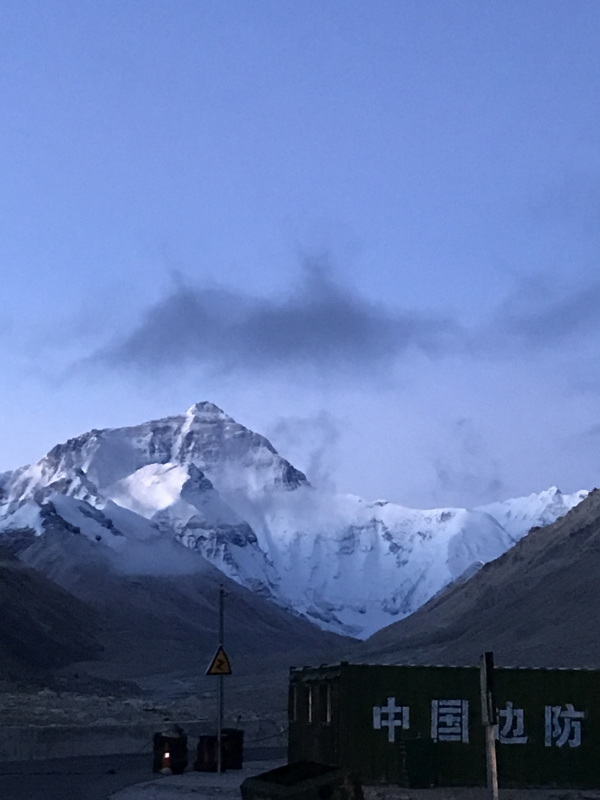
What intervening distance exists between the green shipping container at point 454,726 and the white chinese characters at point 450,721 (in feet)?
0.07

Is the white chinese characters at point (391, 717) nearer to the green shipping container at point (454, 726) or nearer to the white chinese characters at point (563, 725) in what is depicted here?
the green shipping container at point (454, 726)

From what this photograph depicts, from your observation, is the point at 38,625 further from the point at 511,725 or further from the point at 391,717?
the point at 511,725

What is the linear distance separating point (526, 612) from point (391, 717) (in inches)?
2609

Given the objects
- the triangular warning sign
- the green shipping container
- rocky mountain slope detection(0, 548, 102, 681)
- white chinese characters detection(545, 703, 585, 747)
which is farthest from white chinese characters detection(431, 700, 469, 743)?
rocky mountain slope detection(0, 548, 102, 681)

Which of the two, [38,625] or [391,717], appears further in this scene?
[38,625]

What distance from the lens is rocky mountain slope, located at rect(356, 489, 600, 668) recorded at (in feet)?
246

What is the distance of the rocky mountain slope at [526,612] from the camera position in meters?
74.9

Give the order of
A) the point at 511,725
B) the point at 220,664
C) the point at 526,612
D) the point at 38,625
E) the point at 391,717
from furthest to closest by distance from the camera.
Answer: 1. the point at 38,625
2. the point at 526,612
3. the point at 220,664
4. the point at 511,725
5. the point at 391,717

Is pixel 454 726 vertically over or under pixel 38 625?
under

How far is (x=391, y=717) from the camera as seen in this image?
25453 millimetres

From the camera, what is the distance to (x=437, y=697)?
25.6 meters

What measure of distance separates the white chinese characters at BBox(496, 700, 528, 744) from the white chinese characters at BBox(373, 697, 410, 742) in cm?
192

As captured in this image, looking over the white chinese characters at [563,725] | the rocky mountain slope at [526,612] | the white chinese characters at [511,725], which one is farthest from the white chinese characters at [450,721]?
the rocky mountain slope at [526,612]

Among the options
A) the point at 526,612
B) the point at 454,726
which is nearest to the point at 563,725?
the point at 454,726
